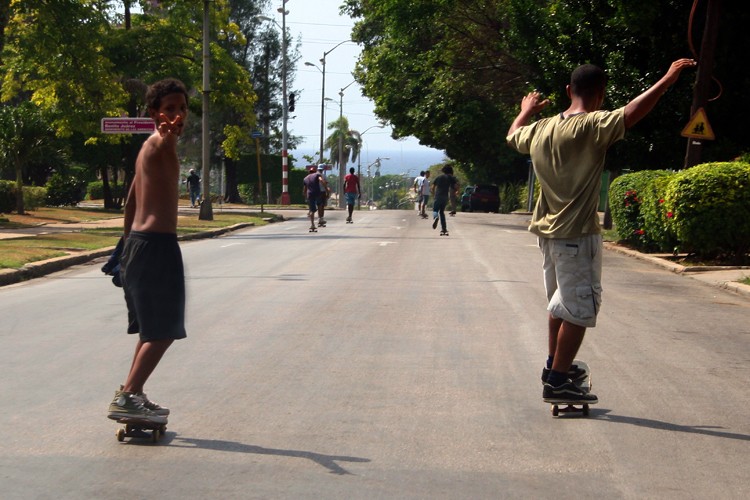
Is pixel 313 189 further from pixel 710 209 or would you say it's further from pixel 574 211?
pixel 574 211

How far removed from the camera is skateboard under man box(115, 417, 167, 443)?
5957mm

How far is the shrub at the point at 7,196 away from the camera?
33438 millimetres

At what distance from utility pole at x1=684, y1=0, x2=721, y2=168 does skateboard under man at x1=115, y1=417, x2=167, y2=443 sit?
1649 centimetres

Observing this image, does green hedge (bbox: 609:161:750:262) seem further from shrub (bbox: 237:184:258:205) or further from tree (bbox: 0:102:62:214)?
shrub (bbox: 237:184:258:205)

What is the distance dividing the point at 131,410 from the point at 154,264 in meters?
0.79

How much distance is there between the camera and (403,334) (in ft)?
32.9

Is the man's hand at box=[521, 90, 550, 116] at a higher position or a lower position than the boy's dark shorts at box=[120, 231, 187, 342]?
higher

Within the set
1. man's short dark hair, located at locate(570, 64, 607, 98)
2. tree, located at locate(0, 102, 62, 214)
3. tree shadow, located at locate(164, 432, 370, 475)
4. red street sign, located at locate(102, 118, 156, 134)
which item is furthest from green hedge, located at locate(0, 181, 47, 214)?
man's short dark hair, located at locate(570, 64, 607, 98)

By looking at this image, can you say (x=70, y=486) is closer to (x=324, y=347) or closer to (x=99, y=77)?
(x=324, y=347)

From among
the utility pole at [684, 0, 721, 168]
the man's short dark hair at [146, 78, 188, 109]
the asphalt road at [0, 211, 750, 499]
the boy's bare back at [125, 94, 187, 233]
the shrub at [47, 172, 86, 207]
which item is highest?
the utility pole at [684, 0, 721, 168]

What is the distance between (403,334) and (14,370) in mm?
3468

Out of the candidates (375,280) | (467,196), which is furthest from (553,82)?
(467,196)

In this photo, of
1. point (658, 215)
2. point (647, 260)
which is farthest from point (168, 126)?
point (647, 260)

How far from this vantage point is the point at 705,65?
20.7 m
